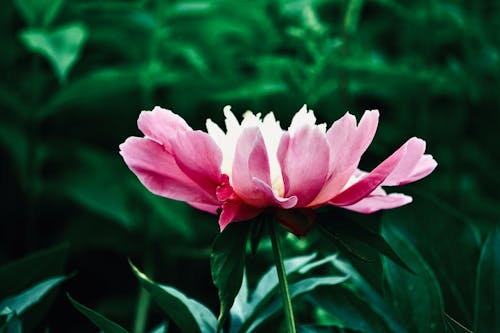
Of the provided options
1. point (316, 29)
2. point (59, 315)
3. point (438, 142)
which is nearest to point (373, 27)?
point (438, 142)

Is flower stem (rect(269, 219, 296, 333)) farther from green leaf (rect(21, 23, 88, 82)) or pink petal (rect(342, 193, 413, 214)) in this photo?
green leaf (rect(21, 23, 88, 82))

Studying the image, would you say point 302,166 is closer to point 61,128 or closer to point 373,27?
point 61,128

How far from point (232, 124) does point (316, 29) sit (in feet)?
1.83

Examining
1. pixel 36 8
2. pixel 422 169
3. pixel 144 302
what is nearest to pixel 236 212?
pixel 422 169

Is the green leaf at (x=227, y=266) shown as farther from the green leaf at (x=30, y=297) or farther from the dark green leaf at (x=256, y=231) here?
the green leaf at (x=30, y=297)

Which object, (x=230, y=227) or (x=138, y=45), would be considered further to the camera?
(x=138, y=45)

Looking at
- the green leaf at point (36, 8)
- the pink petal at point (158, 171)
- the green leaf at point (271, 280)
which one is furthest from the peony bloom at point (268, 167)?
the green leaf at point (36, 8)

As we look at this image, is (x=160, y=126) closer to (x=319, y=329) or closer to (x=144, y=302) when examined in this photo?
(x=319, y=329)

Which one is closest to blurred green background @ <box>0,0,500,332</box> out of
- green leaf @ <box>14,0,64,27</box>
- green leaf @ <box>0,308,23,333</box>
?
green leaf @ <box>14,0,64,27</box>

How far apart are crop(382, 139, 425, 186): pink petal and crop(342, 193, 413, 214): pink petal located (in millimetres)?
15

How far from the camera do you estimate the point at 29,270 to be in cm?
58

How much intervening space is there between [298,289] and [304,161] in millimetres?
143

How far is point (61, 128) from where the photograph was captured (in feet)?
4.53

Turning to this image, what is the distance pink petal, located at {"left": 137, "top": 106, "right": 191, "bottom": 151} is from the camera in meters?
0.44
